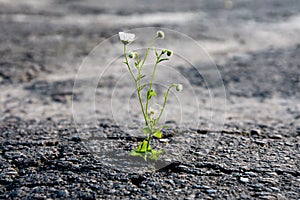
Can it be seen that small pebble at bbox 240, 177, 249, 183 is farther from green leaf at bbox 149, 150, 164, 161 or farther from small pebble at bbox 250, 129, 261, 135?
small pebble at bbox 250, 129, 261, 135

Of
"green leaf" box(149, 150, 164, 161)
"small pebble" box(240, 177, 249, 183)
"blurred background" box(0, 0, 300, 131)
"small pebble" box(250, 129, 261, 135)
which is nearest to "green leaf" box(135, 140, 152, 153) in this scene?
"green leaf" box(149, 150, 164, 161)

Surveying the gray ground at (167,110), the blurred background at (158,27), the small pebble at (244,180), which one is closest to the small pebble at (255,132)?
the gray ground at (167,110)

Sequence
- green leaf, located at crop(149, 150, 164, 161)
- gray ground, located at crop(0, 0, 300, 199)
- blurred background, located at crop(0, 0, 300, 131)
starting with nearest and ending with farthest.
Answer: gray ground, located at crop(0, 0, 300, 199) → green leaf, located at crop(149, 150, 164, 161) → blurred background, located at crop(0, 0, 300, 131)

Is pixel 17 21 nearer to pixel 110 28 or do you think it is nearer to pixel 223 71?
pixel 110 28

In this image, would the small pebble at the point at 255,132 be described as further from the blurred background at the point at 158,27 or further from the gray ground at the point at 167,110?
the blurred background at the point at 158,27

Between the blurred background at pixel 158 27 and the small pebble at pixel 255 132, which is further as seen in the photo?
the blurred background at pixel 158 27

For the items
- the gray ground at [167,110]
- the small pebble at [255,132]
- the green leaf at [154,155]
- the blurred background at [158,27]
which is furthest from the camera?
the blurred background at [158,27]

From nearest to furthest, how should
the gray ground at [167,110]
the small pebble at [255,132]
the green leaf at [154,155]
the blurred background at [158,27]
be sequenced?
the gray ground at [167,110] → the green leaf at [154,155] → the small pebble at [255,132] → the blurred background at [158,27]

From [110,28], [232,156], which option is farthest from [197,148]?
[110,28]
